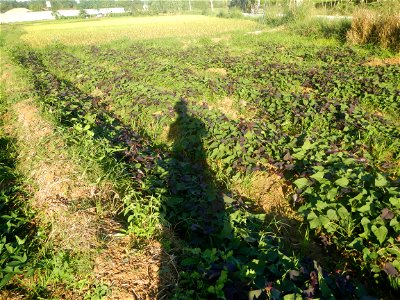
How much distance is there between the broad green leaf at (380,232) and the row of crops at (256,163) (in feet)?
0.06

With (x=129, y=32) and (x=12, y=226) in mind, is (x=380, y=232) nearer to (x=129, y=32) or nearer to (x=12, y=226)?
(x=12, y=226)

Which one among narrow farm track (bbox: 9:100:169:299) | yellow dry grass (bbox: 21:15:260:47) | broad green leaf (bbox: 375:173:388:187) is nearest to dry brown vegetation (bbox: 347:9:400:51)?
broad green leaf (bbox: 375:173:388:187)

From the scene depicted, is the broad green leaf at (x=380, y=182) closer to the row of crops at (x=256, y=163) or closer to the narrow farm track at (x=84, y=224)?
the row of crops at (x=256, y=163)

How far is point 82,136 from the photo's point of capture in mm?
4258

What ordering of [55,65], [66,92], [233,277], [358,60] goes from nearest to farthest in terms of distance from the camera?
[233,277] < [66,92] < [358,60] < [55,65]

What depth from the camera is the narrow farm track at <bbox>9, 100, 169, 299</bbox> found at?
231cm

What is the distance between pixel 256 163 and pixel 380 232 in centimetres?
184

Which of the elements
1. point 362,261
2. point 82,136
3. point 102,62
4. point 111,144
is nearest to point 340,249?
point 362,261

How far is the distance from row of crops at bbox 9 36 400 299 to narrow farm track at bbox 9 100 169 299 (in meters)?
0.24

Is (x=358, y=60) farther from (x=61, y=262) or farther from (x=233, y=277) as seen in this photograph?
(x=61, y=262)

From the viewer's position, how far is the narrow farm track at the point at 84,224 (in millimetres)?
2311

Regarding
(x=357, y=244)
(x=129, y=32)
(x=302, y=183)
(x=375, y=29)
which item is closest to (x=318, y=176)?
(x=302, y=183)

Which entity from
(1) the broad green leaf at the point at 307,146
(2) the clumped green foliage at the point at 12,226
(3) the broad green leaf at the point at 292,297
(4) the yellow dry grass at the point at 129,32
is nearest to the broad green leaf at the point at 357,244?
(3) the broad green leaf at the point at 292,297

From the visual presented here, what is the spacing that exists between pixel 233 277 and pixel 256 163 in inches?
87.9
